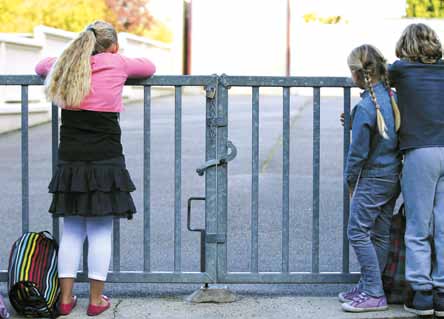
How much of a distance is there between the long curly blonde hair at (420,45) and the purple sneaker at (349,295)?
142cm

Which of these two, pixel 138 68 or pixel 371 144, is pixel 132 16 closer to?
pixel 138 68

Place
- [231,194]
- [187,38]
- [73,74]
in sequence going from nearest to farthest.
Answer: [73,74], [231,194], [187,38]

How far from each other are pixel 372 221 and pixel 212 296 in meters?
1.11

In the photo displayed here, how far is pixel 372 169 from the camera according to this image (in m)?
5.45

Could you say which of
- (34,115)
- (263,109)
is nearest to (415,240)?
(34,115)

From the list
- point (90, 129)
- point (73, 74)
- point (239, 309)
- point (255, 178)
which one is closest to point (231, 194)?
point (255, 178)

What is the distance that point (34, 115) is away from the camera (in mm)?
18875

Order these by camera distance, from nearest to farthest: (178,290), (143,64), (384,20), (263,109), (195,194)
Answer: (143,64) < (178,290) < (195,194) < (263,109) < (384,20)

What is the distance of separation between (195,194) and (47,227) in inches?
95.3

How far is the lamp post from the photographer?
35.9 meters

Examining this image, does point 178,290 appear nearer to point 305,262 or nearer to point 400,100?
point 305,262

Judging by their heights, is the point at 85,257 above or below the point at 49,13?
below

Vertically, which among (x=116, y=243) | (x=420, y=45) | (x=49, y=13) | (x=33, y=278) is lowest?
(x=33, y=278)

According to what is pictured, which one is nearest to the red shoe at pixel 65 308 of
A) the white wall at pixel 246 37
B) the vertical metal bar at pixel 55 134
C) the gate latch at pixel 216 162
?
the vertical metal bar at pixel 55 134
